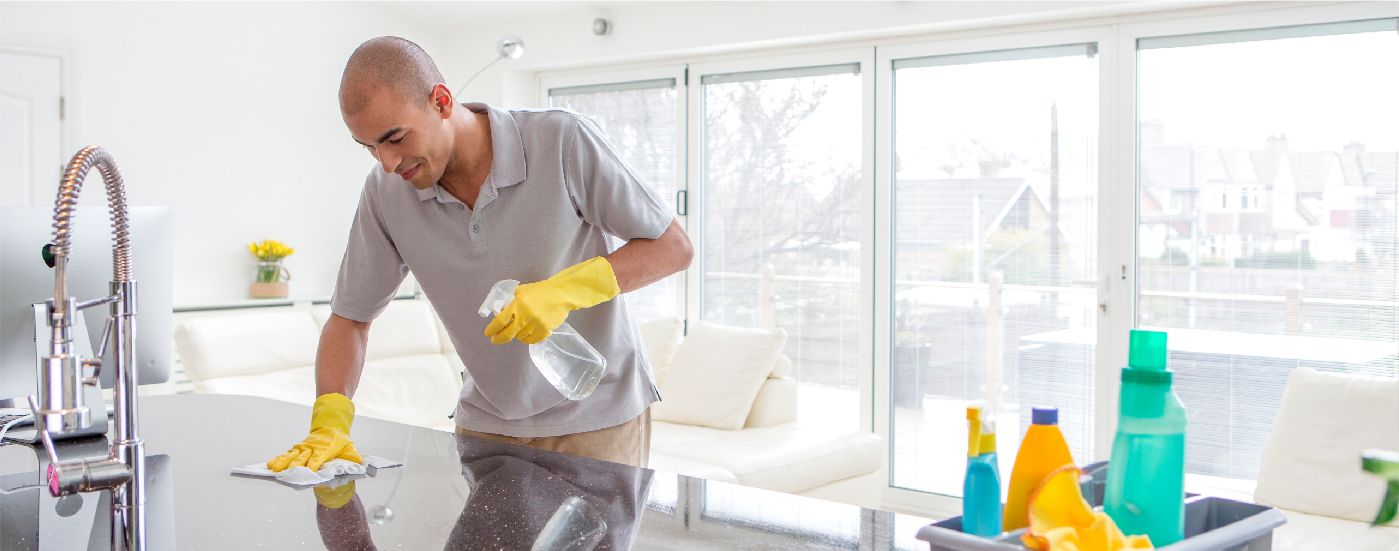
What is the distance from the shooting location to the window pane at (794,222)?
4.70m

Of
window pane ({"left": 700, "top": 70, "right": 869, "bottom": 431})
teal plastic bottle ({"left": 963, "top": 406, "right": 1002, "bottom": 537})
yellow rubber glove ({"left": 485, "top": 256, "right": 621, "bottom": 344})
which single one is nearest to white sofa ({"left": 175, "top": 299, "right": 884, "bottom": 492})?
window pane ({"left": 700, "top": 70, "right": 869, "bottom": 431})

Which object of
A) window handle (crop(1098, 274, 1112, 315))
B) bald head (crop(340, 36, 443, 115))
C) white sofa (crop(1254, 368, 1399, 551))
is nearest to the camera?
bald head (crop(340, 36, 443, 115))

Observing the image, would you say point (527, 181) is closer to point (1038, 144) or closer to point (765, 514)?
point (765, 514)

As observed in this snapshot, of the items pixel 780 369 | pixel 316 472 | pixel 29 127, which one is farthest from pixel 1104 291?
pixel 29 127

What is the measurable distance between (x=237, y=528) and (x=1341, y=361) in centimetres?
358

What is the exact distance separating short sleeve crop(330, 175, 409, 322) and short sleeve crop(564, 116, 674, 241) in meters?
0.34

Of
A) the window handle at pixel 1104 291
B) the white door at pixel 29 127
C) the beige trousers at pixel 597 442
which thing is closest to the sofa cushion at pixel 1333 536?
the window handle at pixel 1104 291

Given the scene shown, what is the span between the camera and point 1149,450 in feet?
2.89

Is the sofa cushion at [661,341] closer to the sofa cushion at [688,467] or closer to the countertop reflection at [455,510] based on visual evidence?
the sofa cushion at [688,467]

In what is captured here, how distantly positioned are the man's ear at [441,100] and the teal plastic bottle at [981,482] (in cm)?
102

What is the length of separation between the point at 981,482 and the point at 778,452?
2.98m

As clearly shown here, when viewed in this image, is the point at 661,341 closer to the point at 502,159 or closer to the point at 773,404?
the point at 773,404

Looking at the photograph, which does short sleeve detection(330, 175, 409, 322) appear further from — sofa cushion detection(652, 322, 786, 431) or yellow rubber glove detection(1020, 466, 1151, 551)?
sofa cushion detection(652, 322, 786, 431)

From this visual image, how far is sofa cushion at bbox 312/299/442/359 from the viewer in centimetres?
456
